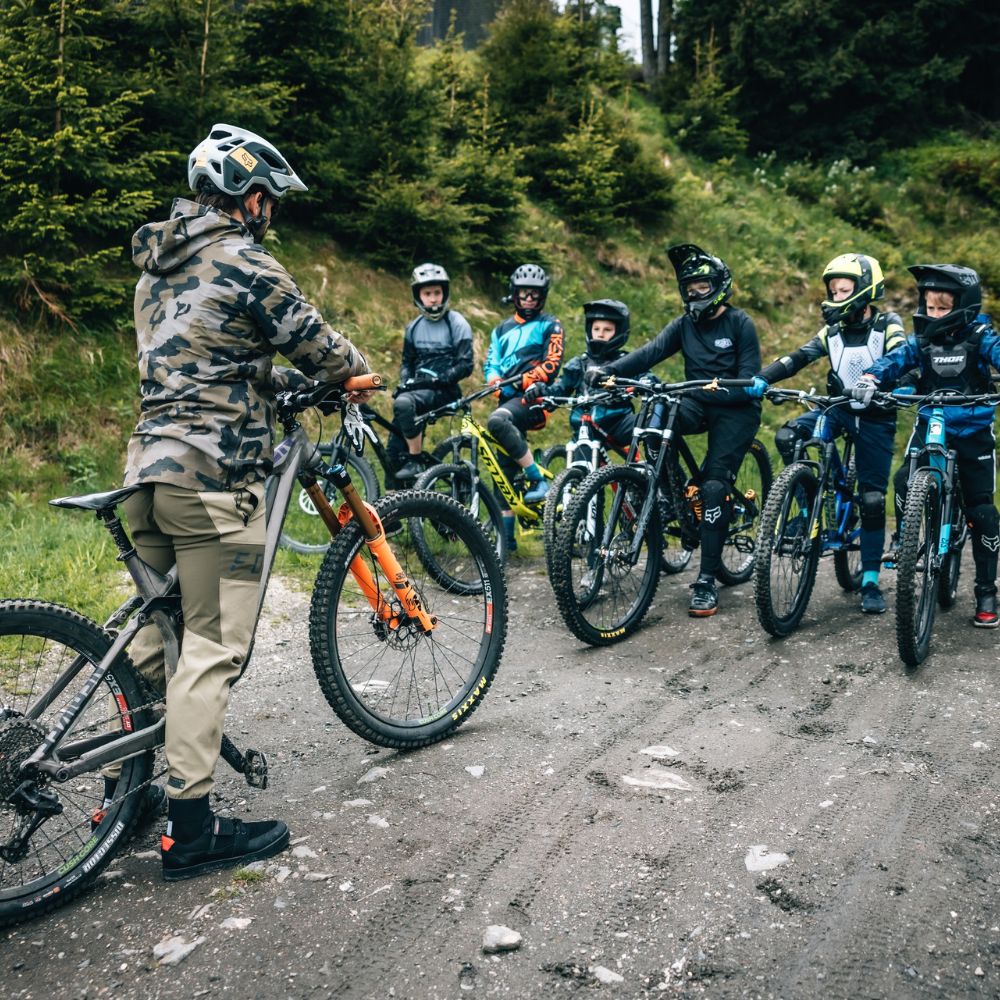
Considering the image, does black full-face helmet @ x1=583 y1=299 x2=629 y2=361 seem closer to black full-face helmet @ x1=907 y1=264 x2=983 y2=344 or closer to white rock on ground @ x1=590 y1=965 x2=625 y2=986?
black full-face helmet @ x1=907 y1=264 x2=983 y2=344

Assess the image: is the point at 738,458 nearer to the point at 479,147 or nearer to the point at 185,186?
the point at 185,186

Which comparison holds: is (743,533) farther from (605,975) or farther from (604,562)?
(605,975)

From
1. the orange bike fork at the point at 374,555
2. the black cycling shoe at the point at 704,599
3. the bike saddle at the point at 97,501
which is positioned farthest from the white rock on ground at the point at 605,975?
the black cycling shoe at the point at 704,599

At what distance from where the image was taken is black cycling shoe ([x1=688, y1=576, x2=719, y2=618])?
23.1 ft

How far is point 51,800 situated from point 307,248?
10968 mm

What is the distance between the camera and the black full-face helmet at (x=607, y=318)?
8.38 metres

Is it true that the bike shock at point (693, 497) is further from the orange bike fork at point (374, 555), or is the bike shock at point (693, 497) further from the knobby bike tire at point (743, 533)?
the orange bike fork at point (374, 555)

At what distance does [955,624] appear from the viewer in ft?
22.5

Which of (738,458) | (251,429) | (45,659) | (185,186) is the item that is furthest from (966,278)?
(185,186)

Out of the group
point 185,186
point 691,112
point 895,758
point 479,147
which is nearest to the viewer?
point 895,758

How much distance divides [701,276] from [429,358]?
284 centimetres

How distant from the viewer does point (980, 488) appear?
263 inches

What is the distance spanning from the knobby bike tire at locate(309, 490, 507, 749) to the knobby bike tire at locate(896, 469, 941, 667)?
249 cm

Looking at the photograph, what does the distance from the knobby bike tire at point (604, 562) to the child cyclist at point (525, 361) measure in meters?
1.58
